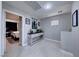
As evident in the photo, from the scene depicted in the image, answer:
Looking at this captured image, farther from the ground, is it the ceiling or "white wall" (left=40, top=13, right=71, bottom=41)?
the ceiling

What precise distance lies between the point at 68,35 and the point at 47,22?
3.58m

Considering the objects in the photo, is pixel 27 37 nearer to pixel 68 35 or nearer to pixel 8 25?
pixel 68 35

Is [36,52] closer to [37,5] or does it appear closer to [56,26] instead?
[37,5]

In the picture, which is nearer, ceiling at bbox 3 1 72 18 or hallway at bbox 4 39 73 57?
hallway at bbox 4 39 73 57

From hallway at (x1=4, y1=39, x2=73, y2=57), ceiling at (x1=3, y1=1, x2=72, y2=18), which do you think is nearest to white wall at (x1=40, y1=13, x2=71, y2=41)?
ceiling at (x1=3, y1=1, x2=72, y2=18)

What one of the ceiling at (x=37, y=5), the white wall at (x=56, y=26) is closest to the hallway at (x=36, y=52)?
the white wall at (x=56, y=26)

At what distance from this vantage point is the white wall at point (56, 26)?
4526mm

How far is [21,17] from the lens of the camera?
3.82m

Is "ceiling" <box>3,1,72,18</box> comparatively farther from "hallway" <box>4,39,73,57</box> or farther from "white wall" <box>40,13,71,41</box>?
"hallway" <box>4,39,73,57</box>

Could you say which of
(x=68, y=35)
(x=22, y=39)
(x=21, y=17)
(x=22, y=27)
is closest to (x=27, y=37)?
(x=22, y=39)

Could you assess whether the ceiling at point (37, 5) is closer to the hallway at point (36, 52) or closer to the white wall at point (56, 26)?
the white wall at point (56, 26)

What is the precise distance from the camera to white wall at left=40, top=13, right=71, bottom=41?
453 centimetres

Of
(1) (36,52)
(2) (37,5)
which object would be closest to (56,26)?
(2) (37,5)

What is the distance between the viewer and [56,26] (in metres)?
5.29
